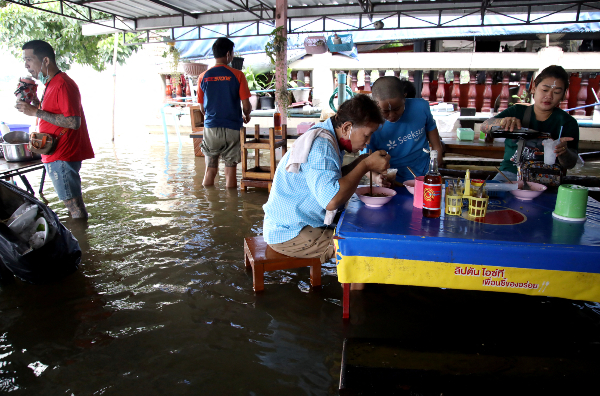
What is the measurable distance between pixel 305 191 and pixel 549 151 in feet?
4.90

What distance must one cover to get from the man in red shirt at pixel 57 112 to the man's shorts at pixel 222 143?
1.73 m

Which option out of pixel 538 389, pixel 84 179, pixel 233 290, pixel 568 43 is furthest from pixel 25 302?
pixel 568 43

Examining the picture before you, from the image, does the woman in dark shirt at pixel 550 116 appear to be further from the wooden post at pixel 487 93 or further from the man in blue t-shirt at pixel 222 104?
the wooden post at pixel 487 93

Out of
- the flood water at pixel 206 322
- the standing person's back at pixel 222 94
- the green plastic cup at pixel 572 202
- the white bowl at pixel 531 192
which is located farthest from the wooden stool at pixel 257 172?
the green plastic cup at pixel 572 202

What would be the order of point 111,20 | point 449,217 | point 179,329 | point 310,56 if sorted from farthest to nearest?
1. point 111,20
2. point 310,56
3. point 179,329
4. point 449,217

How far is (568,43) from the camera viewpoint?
10.8 metres

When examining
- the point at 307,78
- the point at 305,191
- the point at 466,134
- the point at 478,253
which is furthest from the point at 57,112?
the point at 307,78

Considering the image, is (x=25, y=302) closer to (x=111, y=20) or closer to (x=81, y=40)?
(x=111, y=20)

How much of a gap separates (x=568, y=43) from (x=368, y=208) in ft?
38.6

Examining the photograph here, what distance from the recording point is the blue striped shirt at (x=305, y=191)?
2062mm

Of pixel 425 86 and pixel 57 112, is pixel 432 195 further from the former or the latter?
pixel 425 86

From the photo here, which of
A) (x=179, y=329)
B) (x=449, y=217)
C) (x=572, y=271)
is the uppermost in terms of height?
(x=449, y=217)

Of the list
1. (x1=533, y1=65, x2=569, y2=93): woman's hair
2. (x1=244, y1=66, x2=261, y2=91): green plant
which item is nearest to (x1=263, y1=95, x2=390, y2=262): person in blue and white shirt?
(x1=533, y1=65, x2=569, y2=93): woman's hair

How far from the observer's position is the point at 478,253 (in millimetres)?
1684
